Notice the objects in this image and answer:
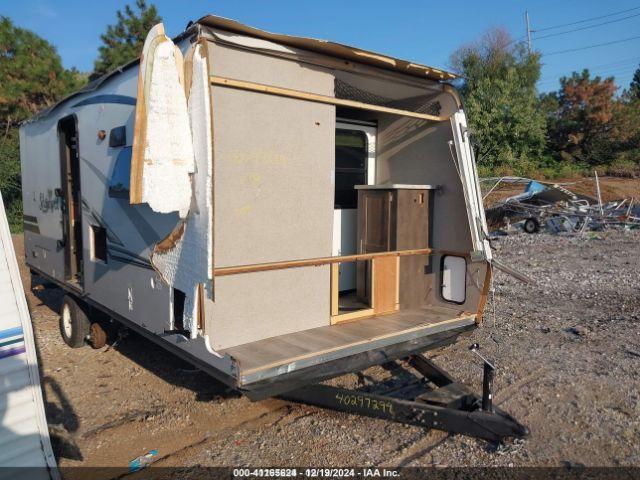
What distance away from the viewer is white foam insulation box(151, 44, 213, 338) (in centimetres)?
309

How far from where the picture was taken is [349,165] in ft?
18.1

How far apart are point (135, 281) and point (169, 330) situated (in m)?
0.74

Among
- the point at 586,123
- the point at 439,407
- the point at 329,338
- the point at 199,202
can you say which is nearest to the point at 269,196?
the point at 199,202

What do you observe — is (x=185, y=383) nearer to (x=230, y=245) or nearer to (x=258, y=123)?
(x=230, y=245)

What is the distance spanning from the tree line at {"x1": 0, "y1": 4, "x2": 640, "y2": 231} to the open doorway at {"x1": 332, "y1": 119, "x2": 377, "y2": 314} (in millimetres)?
14616

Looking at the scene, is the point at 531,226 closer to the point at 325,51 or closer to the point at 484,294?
the point at 484,294

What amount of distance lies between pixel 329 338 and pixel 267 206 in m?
1.14

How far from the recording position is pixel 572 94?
98.0 ft

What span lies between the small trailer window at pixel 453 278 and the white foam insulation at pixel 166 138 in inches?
113

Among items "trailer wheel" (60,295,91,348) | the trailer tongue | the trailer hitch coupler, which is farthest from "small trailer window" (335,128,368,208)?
"trailer wheel" (60,295,91,348)

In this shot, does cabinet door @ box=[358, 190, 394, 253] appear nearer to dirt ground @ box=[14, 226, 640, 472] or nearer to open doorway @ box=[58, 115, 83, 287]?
dirt ground @ box=[14, 226, 640, 472]

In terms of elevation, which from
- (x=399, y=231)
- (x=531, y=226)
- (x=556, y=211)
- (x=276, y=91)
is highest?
(x=276, y=91)

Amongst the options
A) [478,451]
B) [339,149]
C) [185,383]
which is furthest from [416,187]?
[185,383]

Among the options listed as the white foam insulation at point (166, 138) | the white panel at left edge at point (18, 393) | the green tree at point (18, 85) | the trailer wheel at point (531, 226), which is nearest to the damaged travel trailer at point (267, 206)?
the white foam insulation at point (166, 138)
